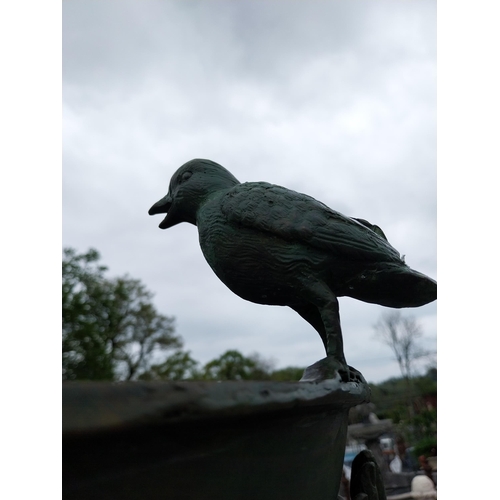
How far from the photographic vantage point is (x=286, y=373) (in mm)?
22859

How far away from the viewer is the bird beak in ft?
6.31

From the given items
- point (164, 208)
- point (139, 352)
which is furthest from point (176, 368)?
point (164, 208)

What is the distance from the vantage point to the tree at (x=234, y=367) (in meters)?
20.2

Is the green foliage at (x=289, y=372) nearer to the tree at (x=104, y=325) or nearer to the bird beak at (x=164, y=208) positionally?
the tree at (x=104, y=325)

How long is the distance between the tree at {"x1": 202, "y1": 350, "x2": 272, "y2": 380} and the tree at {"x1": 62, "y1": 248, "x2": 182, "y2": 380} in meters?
2.53

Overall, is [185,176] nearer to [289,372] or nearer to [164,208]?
[164,208]

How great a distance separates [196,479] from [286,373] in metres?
22.7

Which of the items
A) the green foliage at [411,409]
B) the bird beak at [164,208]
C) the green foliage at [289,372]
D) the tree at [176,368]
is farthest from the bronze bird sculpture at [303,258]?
the green foliage at [289,372]

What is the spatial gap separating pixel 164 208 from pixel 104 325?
15.0m

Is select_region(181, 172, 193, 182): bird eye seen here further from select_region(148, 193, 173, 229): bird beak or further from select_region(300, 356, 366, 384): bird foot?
select_region(300, 356, 366, 384): bird foot

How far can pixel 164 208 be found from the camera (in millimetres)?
1948

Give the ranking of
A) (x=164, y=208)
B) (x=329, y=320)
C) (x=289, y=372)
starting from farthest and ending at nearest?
(x=289, y=372) < (x=164, y=208) < (x=329, y=320)

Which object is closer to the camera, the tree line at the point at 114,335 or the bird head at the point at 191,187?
the bird head at the point at 191,187

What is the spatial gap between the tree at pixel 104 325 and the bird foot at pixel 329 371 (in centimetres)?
1071
